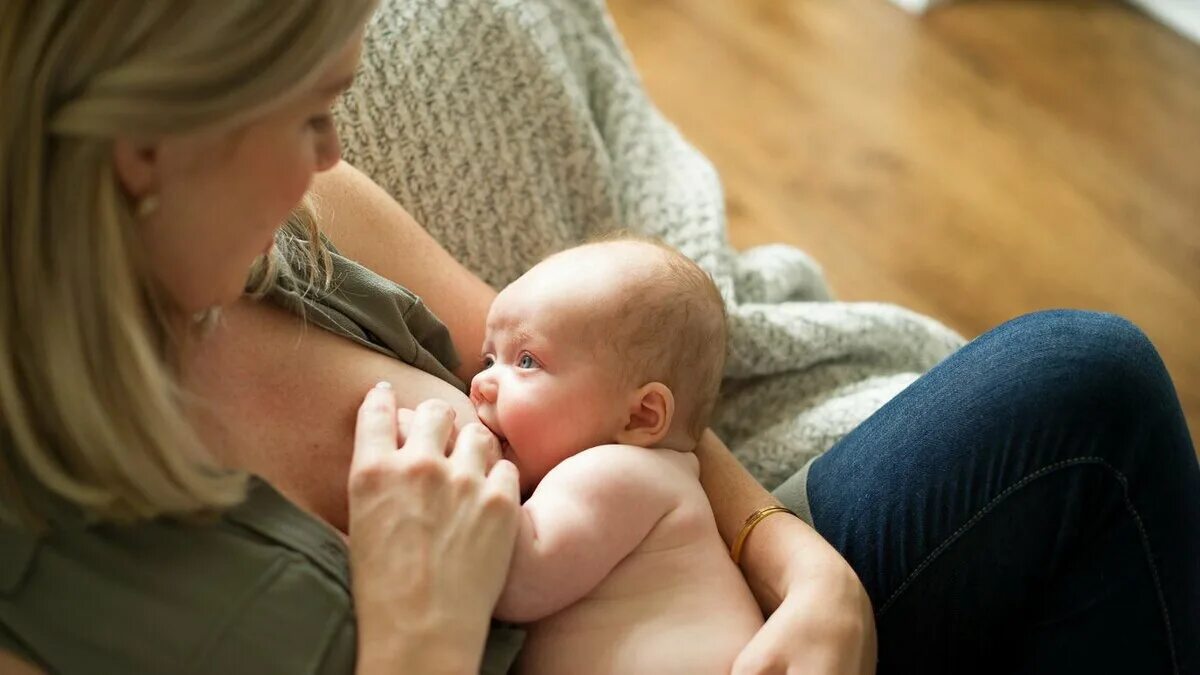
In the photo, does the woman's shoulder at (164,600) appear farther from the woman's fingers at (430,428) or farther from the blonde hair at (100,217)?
the woman's fingers at (430,428)

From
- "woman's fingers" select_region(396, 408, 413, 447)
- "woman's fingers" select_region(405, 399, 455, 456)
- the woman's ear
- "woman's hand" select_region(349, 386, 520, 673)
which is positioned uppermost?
the woman's ear

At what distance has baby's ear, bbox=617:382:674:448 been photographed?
110cm

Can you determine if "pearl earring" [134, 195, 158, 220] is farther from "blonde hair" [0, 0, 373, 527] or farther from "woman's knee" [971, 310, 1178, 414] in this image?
"woman's knee" [971, 310, 1178, 414]

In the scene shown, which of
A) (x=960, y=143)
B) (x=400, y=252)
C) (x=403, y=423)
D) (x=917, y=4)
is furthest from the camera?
(x=917, y=4)

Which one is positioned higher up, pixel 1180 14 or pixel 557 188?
pixel 557 188

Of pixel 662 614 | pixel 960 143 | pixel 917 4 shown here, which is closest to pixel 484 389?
pixel 662 614

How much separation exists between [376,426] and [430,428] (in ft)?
0.15

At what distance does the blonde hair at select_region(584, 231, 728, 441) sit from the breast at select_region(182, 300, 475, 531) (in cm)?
18

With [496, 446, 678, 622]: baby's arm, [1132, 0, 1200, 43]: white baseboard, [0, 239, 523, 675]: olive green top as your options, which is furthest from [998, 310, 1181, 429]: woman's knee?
[1132, 0, 1200, 43]: white baseboard

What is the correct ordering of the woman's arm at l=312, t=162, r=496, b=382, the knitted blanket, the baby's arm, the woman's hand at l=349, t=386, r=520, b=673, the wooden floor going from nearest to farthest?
1. the woman's hand at l=349, t=386, r=520, b=673
2. the baby's arm
3. the woman's arm at l=312, t=162, r=496, b=382
4. the knitted blanket
5. the wooden floor

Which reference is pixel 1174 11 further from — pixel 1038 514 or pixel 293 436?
pixel 293 436

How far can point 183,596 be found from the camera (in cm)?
80

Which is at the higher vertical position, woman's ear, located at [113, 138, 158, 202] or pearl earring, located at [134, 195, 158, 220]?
woman's ear, located at [113, 138, 158, 202]

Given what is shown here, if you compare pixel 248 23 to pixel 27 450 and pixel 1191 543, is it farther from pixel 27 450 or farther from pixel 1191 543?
pixel 1191 543
